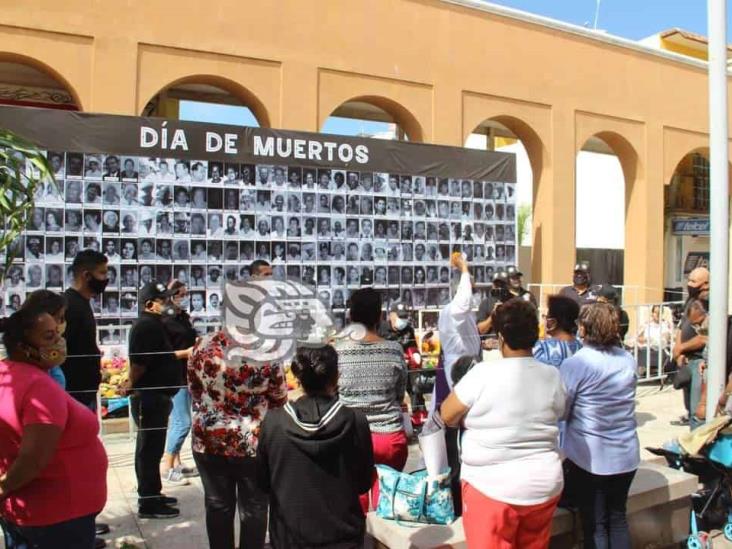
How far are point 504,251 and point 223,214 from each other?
4.81 metres

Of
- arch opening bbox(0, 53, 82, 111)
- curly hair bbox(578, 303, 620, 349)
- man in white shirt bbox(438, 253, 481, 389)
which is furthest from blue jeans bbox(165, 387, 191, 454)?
arch opening bbox(0, 53, 82, 111)

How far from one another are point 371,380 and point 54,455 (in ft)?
5.30

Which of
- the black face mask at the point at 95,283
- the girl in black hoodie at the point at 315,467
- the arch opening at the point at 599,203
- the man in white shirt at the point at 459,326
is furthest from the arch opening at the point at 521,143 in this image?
the girl in black hoodie at the point at 315,467

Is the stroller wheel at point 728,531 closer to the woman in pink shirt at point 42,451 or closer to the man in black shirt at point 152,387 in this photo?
the man in black shirt at point 152,387

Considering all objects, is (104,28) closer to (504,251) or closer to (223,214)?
(223,214)

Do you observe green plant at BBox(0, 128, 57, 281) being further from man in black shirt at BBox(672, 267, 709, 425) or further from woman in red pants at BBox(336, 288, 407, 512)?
man in black shirt at BBox(672, 267, 709, 425)

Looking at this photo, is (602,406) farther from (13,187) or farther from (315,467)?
(13,187)

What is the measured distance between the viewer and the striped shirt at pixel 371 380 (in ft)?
12.0

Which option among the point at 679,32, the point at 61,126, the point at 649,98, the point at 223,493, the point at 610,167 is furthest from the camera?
the point at 610,167

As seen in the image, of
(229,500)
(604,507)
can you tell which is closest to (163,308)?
(229,500)

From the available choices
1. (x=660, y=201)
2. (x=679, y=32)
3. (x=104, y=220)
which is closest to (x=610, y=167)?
(x=679, y=32)

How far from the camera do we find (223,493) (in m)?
3.67

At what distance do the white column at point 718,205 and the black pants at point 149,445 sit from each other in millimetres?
4135

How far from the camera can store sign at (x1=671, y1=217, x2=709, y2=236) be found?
20334mm
